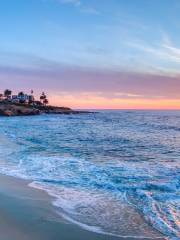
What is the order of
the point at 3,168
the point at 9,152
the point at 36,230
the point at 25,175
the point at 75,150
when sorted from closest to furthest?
the point at 36,230 → the point at 25,175 → the point at 3,168 → the point at 9,152 → the point at 75,150

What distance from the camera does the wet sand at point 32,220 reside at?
27.0 ft

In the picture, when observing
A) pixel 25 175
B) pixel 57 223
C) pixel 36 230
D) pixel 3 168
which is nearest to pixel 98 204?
pixel 57 223

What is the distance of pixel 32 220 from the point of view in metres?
9.36

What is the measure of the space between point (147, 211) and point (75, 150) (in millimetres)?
15681

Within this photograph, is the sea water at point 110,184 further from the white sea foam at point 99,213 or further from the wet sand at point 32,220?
the wet sand at point 32,220

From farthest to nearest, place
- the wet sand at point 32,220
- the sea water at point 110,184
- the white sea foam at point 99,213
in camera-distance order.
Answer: the sea water at point 110,184
the white sea foam at point 99,213
the wet sand at point 32,220

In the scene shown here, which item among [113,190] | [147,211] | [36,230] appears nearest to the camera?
[36,230]

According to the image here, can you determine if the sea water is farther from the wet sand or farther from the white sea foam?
the wet sand

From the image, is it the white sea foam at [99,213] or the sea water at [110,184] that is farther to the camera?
the sea water at [110,184]

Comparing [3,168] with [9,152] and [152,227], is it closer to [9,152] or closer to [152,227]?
[9,152]

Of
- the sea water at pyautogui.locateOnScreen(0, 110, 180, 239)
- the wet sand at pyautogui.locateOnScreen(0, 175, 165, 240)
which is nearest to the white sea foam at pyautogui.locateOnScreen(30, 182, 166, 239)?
the sea water at pyautogui.locateOnScreen(0, 110, 180, 239)

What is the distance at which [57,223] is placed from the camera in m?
9.18

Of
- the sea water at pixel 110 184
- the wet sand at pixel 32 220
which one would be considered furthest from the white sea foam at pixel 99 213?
the wet sand at pixel 32 220

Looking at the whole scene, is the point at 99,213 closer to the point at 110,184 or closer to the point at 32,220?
the point at 32,220
